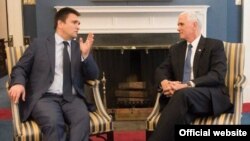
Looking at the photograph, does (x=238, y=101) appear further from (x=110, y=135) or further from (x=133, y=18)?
(x=133, y=18)

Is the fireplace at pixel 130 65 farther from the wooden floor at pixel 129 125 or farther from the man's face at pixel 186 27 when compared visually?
the man's face at pixel 186 27

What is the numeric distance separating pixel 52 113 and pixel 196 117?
98 centimetres

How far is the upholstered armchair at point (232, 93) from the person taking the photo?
8.71ft

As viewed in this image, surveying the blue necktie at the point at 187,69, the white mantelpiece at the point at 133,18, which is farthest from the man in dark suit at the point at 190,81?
the white mantelpiece at the point at 133,18

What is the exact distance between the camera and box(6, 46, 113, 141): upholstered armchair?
2.46m

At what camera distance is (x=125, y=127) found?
402cm

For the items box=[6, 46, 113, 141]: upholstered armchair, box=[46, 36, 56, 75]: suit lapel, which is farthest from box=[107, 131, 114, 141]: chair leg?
box=[46, 36, 56, 75]: suit lapel

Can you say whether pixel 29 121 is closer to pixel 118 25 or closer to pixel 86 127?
pixel 86 127

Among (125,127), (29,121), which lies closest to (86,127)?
(29,121)

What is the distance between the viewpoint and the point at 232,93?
2990mm

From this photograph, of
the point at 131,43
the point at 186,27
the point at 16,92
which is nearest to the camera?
the point at 16,92

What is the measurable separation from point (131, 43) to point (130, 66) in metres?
0.27

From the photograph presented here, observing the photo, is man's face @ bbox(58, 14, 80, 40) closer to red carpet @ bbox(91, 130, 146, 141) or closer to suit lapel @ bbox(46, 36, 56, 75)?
suit lapel @ bbox(46, 36, 56, 75)

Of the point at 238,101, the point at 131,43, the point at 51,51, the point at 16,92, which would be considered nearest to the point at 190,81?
the point at 238,101
